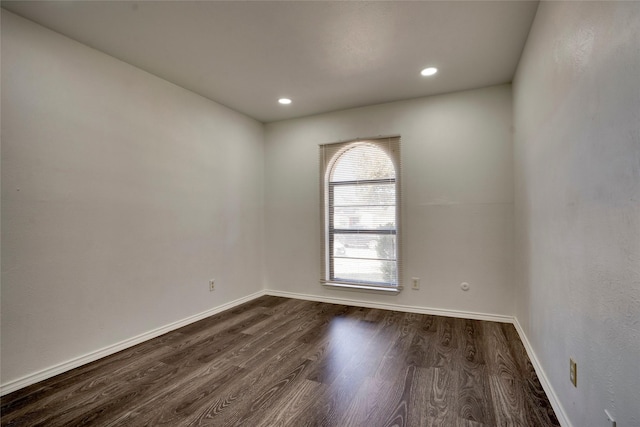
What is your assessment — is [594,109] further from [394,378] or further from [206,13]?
[206,13]

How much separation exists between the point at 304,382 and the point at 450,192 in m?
2.48

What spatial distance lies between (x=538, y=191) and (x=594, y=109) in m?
1.02

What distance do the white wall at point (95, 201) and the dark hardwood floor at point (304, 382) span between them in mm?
373

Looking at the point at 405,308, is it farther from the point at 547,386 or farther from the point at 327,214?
the point at 547,386

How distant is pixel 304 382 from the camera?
2020mm

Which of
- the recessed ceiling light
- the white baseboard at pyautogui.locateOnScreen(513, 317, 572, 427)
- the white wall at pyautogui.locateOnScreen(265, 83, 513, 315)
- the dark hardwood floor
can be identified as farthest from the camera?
the white wall at pyautogui.locateOnScreen(265, 83, 513, 315)

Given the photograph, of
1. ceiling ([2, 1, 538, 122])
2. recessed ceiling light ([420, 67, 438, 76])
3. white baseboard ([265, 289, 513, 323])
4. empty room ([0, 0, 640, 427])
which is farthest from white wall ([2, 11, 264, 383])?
recessed ceiling light ([420, 67, 438, 76])

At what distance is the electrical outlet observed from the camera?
140 cm

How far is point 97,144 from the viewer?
8.02 feet

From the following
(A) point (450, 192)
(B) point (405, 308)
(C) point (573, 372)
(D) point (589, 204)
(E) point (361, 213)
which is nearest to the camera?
(D) point (589, 204)

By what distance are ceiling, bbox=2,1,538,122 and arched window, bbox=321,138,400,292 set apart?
834mm

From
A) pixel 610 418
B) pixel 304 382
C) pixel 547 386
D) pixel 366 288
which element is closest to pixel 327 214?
pixel 366 288

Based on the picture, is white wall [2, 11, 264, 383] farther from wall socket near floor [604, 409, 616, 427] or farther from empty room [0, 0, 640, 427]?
wall socket near floor [604, 409, 616, 427]

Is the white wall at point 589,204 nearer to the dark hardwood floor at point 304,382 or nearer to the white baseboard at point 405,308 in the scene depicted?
the dark hardwood floor at point 304,382
